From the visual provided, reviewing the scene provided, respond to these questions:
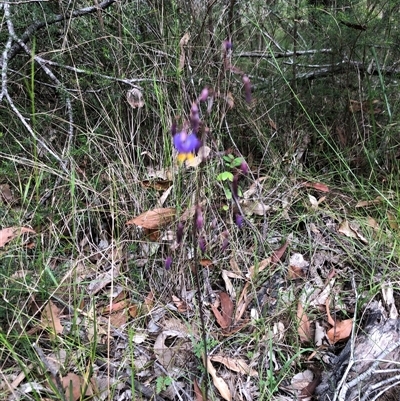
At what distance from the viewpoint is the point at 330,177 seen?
2.22 m

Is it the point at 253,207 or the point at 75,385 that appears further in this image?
the point at 253,207

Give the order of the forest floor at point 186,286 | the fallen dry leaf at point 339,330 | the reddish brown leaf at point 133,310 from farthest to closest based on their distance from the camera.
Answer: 1. the reddish brown leaf at point 133,310
2. the fallen dry leaf at point 339,330
3. the forest floor at point 186,286

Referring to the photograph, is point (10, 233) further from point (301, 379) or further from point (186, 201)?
point (301, 379)

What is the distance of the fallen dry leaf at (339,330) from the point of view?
1.52 metres

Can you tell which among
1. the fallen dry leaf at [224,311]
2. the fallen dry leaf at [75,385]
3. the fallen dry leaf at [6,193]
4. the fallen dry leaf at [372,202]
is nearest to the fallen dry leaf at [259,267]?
the fallen dry leaf at [224,311]

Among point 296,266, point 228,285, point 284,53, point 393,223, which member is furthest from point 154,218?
point 284,53

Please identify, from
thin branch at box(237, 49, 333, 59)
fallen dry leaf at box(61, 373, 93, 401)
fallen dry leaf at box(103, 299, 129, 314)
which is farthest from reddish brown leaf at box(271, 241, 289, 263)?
thin branch at box(237, 49, 333, 59)

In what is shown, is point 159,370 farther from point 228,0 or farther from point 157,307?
point 228,0

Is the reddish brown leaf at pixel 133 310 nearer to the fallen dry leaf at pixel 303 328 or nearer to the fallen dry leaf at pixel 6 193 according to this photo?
the fallen dry leaf at pixel 303 328

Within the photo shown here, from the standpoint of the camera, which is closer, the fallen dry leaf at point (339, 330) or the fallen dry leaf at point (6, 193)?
the fallen dry leaf at point (339, 330)

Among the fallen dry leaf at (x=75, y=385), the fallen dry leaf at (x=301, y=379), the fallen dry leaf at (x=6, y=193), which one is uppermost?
the fallen dry leaf at (x=6, y=193)

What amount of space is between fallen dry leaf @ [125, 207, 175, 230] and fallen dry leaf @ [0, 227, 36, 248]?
1.41 ft

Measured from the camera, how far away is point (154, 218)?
6.06ft

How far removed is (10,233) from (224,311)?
0.94m
